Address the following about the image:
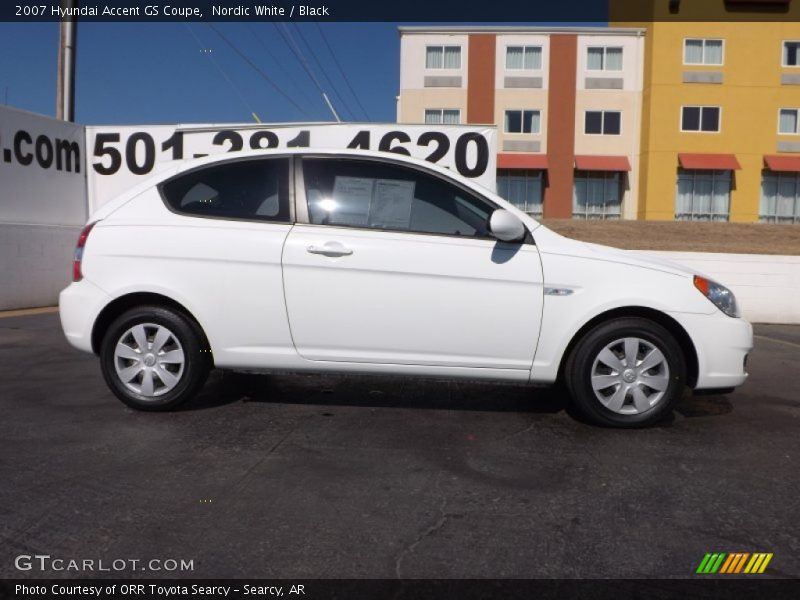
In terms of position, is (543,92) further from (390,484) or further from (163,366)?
(390,484)

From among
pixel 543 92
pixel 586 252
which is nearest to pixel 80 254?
pixel 586 252

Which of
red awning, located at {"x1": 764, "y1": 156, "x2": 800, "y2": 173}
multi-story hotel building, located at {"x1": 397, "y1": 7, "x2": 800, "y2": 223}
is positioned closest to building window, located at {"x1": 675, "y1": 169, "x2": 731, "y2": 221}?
multi-story hotel building, located at {"x1": 397, "y1": 7, "x2": 800, "y2": 223}

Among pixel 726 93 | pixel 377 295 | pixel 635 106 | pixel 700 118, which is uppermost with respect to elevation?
pixel 726 93

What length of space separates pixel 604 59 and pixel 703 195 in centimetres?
808

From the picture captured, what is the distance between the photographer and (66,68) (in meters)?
13.9

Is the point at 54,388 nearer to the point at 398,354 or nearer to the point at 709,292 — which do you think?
the point at 398,354

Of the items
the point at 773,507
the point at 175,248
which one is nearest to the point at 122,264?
the point at 175,248

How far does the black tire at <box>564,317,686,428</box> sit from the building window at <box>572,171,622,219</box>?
30.7m

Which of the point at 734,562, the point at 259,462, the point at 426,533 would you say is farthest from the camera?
the point at 259,462

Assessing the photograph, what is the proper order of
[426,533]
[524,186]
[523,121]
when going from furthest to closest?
[524,186] → [523,121] → [426,533]

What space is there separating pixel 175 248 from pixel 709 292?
3.45 metres

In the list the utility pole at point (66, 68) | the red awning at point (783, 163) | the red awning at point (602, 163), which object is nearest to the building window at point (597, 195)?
the red awning at point (602, 163)

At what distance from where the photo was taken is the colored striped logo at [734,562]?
2.60 m

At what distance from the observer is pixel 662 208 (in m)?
33.0
